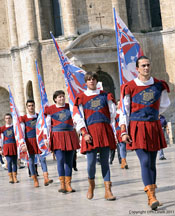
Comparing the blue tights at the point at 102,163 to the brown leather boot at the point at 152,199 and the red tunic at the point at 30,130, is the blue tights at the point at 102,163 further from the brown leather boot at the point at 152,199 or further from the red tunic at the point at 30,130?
the red tunic at the point at 30,130

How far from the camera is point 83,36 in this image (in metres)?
27.3

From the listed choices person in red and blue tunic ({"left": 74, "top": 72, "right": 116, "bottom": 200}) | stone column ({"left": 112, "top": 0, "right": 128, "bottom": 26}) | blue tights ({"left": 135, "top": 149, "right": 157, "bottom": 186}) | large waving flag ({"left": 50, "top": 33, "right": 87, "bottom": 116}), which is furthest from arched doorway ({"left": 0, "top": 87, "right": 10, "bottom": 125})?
blue tights ({"left": 135, "top": 149, "right": 157, "bottom": 186})

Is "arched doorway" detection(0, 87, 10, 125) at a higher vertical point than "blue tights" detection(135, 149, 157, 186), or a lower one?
lower

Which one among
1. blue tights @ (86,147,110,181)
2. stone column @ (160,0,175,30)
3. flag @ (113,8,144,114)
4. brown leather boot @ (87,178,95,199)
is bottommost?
brown leather boot @ (87,178,95,199)

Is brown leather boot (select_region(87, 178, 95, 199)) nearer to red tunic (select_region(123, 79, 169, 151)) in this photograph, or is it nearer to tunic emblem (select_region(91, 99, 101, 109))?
tunic emblem (select_region(91, 99, 101, 109))

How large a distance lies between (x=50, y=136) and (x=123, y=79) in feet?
8.12

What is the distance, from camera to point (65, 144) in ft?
33.5

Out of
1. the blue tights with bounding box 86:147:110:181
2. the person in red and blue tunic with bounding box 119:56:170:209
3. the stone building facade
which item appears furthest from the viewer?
the stone building facade

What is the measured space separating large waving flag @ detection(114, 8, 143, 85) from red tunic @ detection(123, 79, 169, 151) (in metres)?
1.15

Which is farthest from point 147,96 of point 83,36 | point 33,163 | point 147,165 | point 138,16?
point 138,16

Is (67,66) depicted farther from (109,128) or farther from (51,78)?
(51,78)

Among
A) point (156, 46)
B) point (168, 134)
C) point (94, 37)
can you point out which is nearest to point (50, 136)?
point (168, 134)

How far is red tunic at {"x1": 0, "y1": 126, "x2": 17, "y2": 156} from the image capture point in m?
14.1

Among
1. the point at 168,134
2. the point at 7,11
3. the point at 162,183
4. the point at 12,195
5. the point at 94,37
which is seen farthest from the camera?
the point at 7,11
